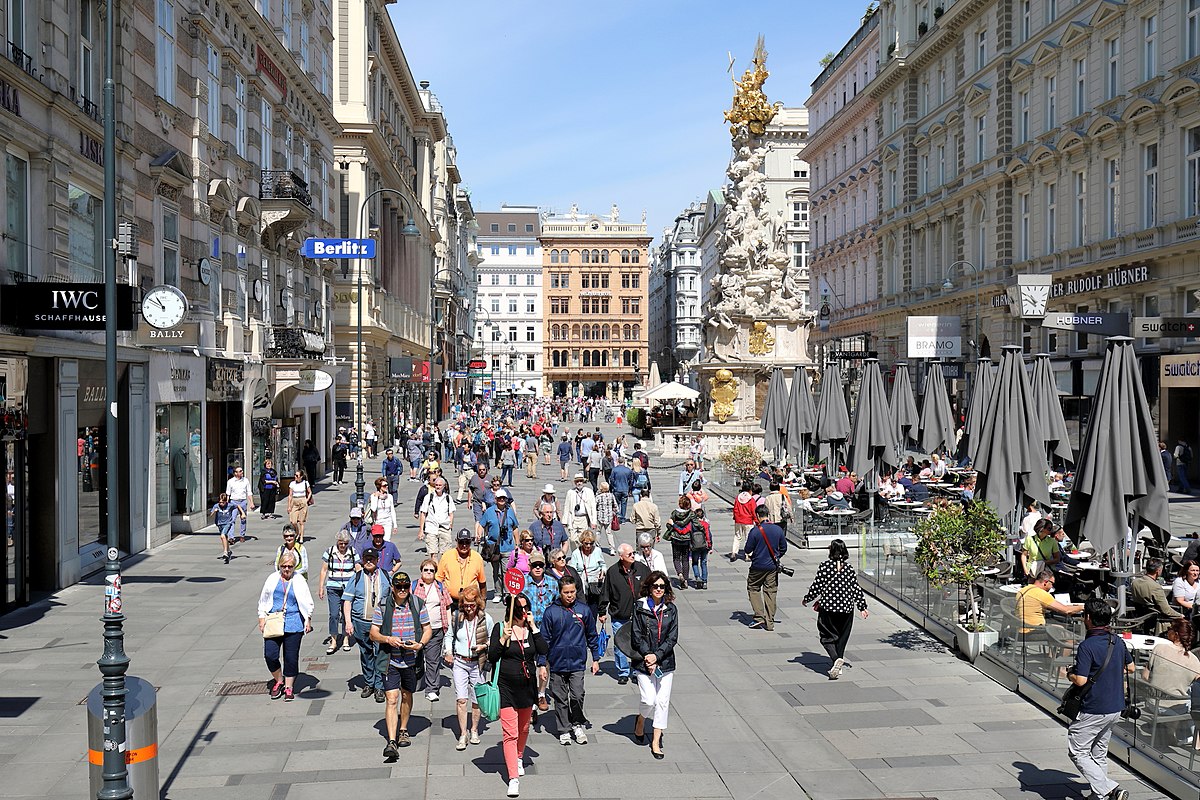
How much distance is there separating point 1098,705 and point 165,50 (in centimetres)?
2113

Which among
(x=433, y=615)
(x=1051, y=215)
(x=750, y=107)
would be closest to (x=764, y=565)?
(x=433, y=615)

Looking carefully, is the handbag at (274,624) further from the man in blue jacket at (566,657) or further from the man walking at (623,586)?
the man walking at (623,586)

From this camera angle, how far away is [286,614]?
11375 mm

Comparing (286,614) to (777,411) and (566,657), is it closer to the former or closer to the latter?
(566,657)

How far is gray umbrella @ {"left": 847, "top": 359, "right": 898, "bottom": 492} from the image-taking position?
71.6 feet

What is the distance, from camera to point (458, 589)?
12391 millimetres

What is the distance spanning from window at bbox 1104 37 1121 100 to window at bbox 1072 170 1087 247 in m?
2.96

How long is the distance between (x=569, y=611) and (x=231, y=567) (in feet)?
38.6

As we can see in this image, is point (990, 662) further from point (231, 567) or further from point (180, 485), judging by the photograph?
point (180, 485)

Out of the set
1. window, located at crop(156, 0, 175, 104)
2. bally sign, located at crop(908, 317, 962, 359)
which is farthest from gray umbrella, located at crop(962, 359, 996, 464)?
bally sign, located at crop(908, 317, 962, 359)

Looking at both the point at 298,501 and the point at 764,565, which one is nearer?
the point at 764,565

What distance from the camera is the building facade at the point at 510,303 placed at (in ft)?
454

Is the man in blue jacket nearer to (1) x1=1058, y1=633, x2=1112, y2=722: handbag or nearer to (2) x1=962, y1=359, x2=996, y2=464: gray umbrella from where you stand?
(1) x1=1058, y1=633, x2=1112, y2=722: handbag

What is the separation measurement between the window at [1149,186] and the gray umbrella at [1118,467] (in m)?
22.4
